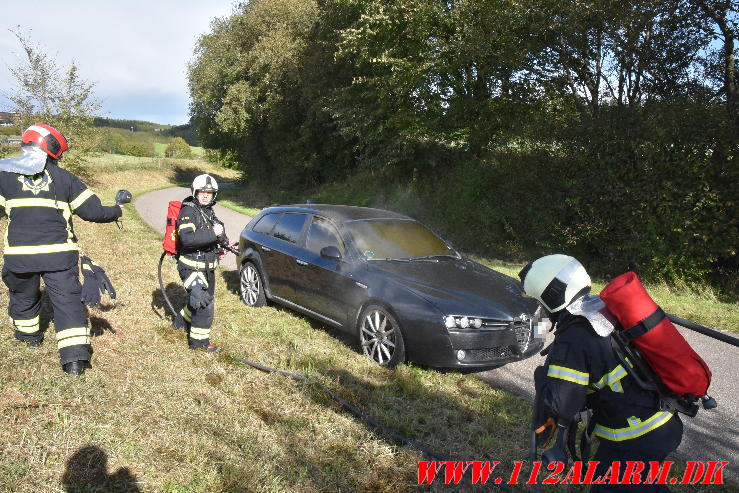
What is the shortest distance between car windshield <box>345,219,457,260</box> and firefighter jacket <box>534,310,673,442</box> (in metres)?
3.51

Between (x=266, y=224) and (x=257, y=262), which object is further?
(x=266, y=224)

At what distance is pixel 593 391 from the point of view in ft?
8.15

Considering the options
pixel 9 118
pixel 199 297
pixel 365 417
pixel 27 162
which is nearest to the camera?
pixel 365 417

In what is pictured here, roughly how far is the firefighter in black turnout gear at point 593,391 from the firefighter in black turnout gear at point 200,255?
3667 millimetres

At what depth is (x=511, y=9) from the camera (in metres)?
11.6

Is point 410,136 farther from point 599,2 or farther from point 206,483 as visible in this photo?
point 206,483

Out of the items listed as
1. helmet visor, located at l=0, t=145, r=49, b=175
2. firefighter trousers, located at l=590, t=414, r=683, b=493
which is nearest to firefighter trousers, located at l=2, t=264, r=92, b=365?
helmet visor, located at l=0, t=145, r=49, b=175

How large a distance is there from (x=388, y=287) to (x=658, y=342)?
3.22 m

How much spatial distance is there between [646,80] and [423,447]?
10150 millimetres

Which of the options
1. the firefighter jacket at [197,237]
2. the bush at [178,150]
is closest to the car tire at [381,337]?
the firefighter jacket at [197,237]

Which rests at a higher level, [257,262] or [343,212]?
[343,212]

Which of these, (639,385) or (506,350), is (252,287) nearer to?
(506,350)

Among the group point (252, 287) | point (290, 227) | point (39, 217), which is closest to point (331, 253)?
point (290, 227)

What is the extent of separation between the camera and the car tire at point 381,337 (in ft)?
16.6
